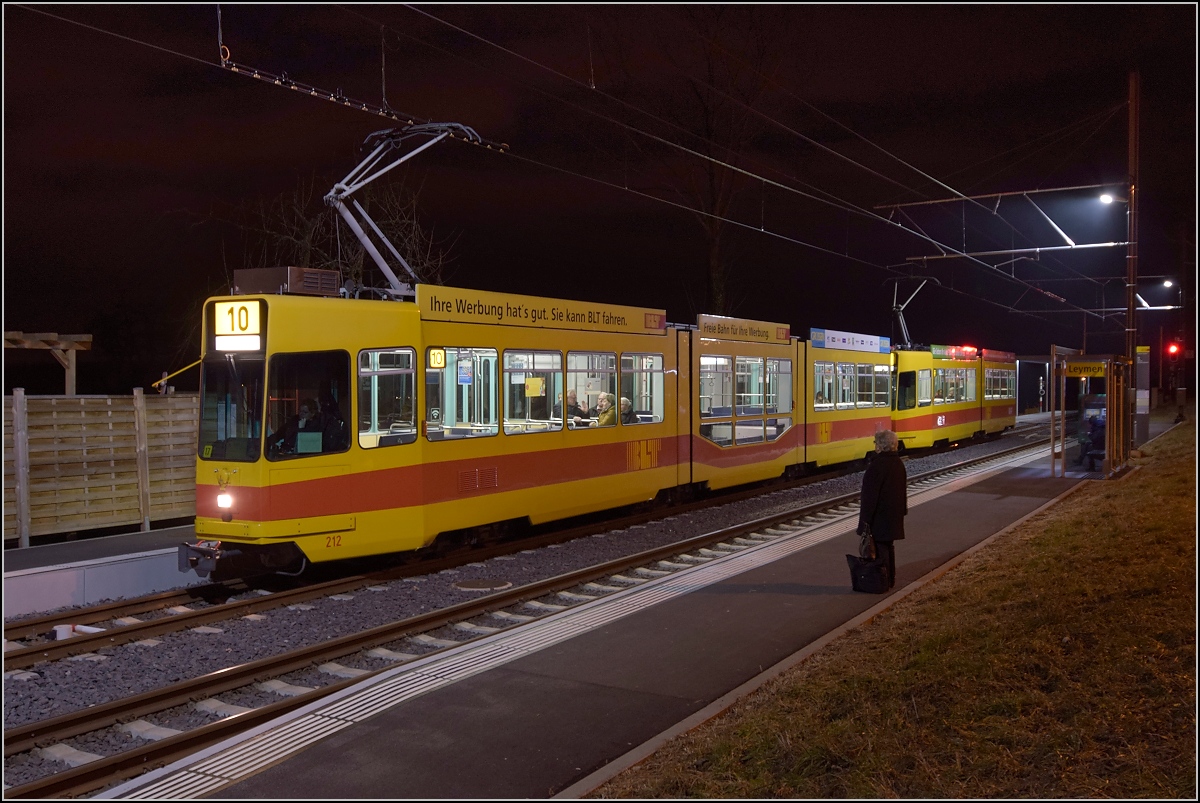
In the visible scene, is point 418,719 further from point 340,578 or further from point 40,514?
point 40,514

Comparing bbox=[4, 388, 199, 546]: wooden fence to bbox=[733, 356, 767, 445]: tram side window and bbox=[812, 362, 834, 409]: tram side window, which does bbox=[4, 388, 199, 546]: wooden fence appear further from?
bbox=[812, 362, 834, 409]: tram side window

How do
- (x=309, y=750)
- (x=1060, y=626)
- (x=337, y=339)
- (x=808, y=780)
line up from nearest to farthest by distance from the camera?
(x=808, y=780) → (x=309, y=750) → (x=1060, y=626) → (x=337, y=339)

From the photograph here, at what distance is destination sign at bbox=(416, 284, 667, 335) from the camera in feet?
35.4

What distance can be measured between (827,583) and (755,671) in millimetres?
3243

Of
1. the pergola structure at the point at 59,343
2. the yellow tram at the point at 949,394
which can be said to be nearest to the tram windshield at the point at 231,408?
the pergola structure at the point at 59,343

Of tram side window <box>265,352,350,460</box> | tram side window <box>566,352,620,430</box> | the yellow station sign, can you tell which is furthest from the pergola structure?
the yellow station sign

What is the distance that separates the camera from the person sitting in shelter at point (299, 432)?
930cm

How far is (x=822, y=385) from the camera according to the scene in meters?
20.7

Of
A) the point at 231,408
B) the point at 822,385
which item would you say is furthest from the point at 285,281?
the point at 822,385

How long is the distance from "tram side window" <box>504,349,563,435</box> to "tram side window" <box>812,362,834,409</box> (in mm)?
9196

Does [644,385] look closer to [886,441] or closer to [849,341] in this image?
[886,441]

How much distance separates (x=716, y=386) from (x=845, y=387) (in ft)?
21.5

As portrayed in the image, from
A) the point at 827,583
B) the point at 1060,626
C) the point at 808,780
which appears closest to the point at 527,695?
the point at 808,780

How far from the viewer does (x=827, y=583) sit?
9.74m
